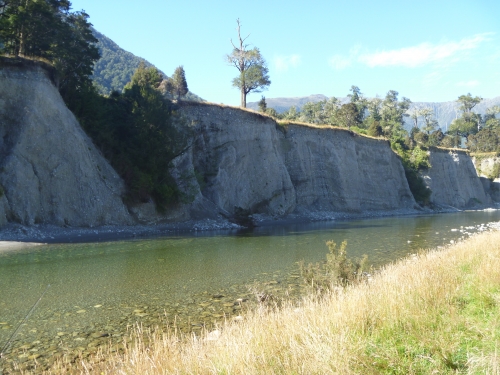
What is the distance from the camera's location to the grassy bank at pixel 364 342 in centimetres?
394

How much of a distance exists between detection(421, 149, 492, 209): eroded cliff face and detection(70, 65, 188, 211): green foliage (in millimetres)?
53130

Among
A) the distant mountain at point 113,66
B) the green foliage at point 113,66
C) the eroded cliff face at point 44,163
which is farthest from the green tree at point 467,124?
the eroded cliff face at point 44,163

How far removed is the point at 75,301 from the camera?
10.1m

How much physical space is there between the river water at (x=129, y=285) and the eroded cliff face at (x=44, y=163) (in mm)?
5943

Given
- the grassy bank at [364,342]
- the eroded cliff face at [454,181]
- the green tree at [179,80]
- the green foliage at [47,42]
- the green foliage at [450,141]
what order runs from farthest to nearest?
the green foliage at [450,141]
the eroded cliff face at [454,181]
the green tree at [179,80]
the green foliage at [47,42]
the grassy bank at [364,342]

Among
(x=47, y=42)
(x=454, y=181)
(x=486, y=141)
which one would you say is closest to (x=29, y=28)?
(x=47, y=42)

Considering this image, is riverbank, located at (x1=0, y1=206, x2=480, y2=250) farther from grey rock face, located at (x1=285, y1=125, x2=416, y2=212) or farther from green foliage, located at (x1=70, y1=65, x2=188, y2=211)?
grey rock face, located at (x1=285, y1=125, x2=416, y2=212)

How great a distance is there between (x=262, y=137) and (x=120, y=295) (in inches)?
1403

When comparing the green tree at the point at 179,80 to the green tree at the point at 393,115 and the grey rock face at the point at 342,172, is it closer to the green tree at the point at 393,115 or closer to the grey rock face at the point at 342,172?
the grey rock face at the point at 342,172

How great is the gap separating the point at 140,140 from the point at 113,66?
102 meters

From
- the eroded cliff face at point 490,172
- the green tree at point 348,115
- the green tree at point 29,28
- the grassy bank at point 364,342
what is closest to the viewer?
the grassy bank at point 364,342

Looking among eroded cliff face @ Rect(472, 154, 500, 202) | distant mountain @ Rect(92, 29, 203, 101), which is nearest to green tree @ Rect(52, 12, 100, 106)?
distant mountain @ Rect(92, 29, 203, 101)

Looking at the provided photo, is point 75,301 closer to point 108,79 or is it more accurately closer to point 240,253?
point 240,253

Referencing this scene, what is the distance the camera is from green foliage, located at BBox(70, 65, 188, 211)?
31938 mm
